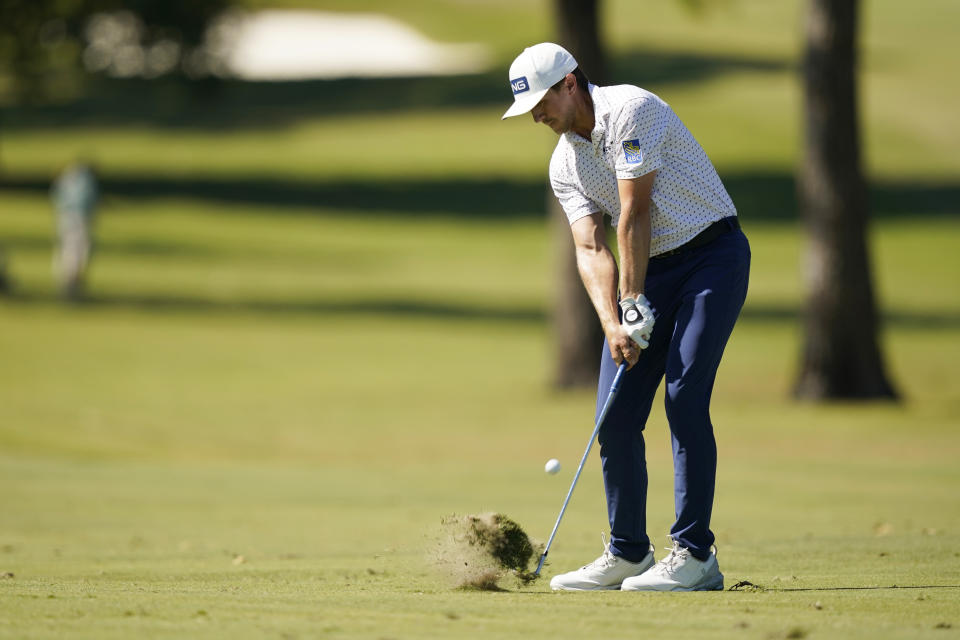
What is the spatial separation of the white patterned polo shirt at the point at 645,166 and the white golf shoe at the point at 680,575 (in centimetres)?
134

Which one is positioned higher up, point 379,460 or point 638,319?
point 638,319

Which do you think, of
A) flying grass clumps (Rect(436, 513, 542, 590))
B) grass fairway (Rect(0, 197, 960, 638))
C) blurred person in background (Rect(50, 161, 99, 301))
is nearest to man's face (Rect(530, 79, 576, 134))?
flying grass clumps (Rect(436, 513, 542, 590))

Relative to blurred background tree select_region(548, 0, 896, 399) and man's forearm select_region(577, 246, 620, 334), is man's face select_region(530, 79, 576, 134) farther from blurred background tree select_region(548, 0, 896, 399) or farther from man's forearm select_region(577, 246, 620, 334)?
blurred background tree select_region(548, 0, 896, 399)

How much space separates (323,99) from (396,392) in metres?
41.7

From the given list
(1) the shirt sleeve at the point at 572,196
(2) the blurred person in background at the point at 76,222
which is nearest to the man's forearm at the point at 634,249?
(1) the shirt sleeve at the point at 572,196

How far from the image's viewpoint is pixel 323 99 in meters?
59.2

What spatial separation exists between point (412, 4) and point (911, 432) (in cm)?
6572

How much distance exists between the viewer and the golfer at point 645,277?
6.28 metres

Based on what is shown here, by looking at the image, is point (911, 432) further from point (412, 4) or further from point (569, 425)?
point (412, 4)

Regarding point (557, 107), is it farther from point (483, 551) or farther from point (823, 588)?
point (823, 588)

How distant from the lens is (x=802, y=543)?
8406 millimetres

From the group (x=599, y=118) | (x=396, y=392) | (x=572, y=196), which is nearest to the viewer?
(x=599, y=118)

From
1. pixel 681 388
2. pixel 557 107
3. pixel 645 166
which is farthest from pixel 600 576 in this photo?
pixel 557 107

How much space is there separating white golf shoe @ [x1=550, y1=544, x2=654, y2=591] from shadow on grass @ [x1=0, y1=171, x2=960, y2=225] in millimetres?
34918
